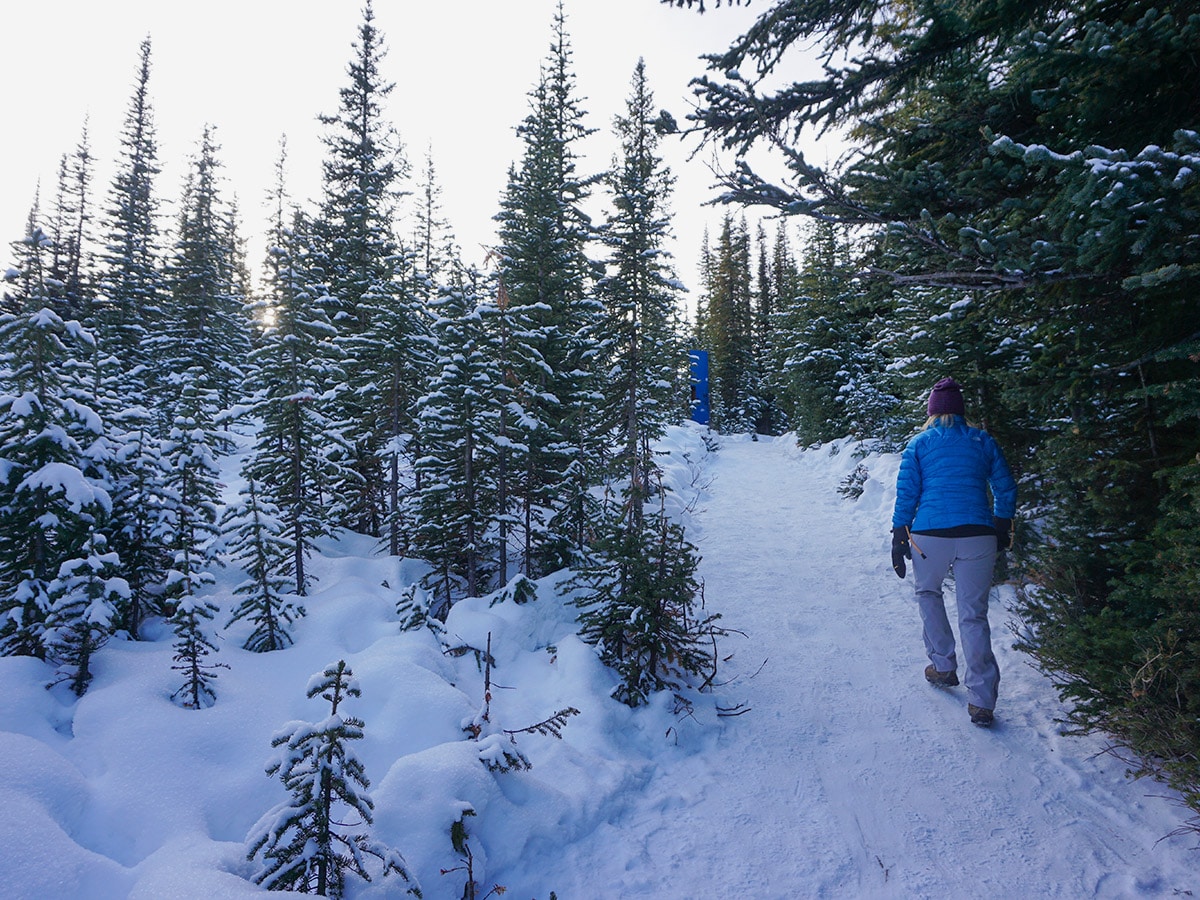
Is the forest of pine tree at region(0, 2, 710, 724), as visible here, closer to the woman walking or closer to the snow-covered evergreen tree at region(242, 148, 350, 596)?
the snow-covered evergreen tree at region(242, 148, 350, 596)

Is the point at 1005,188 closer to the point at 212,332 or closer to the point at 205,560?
the point at 205,560

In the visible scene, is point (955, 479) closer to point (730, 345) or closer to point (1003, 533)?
point (1003, 533)

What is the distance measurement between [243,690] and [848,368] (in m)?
22.8

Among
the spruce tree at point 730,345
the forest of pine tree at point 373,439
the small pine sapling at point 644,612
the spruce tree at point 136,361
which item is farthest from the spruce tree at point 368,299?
the spruce tree at point 730,345

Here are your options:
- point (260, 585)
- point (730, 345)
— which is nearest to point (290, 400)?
point (260, 585)

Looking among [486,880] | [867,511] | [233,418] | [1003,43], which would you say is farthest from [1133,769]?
[233,418]

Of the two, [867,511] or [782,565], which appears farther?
[867,511]

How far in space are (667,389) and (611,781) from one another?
28.9 ft

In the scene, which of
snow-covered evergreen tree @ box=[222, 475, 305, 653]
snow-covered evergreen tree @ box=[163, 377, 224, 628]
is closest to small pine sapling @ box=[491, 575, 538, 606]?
snow-covered evergreen tree @ box=[222, 475, 305, 653]

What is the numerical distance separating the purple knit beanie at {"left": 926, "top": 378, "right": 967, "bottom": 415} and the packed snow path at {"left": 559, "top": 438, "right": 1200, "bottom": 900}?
8.71ft

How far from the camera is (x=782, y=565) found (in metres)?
9.09

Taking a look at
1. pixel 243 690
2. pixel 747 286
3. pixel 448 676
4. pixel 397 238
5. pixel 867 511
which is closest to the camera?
pixel 243 690

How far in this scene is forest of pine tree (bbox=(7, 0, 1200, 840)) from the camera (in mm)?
3703

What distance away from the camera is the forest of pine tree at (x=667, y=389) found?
3703 mm
